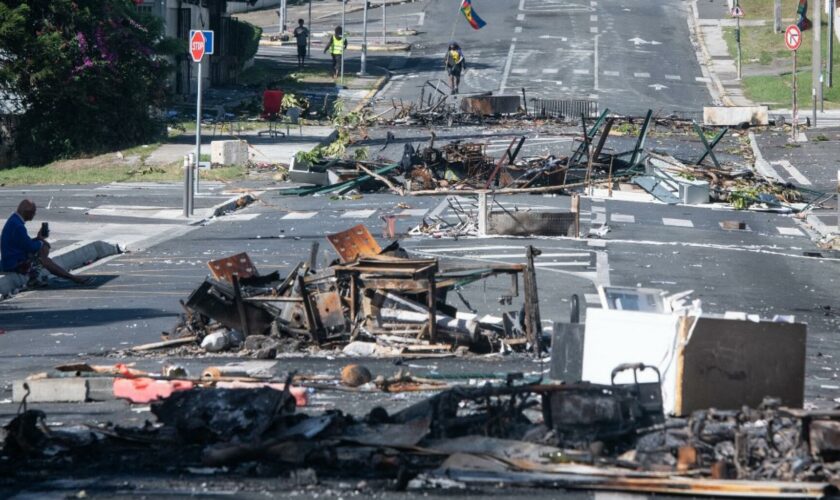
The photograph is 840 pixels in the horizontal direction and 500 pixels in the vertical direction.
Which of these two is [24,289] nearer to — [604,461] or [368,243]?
[368,243]

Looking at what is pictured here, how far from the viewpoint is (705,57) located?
57688 millimetres

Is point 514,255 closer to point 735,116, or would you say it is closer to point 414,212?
point 414,212

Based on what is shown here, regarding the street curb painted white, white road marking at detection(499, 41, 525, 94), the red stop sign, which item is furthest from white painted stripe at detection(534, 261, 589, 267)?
white road marking at detection(499, 41, 525, 94)

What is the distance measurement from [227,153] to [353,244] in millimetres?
18579

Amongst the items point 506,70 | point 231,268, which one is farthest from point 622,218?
point 506,70

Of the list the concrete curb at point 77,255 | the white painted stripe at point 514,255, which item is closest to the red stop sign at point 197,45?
the concrete curb at point 77,255

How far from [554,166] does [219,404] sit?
2112 cm

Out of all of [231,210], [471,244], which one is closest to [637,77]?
[231,210]

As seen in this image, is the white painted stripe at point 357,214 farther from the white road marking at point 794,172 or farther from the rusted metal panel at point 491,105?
the rusted metal panel at point 491,105

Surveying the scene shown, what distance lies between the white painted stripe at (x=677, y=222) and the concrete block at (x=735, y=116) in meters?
16.3

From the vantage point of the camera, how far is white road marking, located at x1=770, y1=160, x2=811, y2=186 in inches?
1319

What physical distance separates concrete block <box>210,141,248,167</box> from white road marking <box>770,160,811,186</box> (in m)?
13.3

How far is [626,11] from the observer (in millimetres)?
67750

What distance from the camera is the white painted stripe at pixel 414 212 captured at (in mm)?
26531
